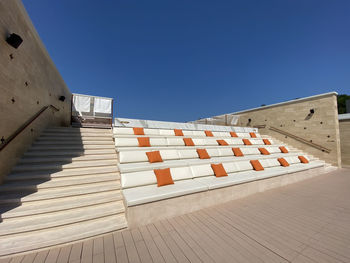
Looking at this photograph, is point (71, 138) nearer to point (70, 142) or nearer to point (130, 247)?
point (70, 142)

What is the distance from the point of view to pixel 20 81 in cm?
317

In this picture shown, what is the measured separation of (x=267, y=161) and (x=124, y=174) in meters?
5.14

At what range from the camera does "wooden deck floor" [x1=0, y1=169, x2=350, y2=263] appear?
165 centimetres

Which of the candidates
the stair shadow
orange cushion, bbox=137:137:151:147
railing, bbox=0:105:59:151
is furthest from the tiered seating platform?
railing, bbox=0:105:59:151

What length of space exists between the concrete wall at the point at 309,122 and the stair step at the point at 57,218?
11.0 metres

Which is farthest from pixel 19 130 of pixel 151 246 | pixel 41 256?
pixel 151 246

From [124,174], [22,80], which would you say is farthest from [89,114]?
[124,174]

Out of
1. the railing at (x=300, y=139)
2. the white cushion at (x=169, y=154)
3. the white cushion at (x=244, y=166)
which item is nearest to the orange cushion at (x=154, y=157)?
the white cushion at (x=169, y=154)

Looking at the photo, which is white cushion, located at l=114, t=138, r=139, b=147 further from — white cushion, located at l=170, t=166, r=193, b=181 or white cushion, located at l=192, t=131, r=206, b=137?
white cushion, located at l=192, t=131, r=206, b=137

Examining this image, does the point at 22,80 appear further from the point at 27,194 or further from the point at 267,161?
the point at 267,161

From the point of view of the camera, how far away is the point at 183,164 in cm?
354

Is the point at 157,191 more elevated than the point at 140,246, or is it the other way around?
the point at 157,191

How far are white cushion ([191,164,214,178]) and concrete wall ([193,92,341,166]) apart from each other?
27.9 ft

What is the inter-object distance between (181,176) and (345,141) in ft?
37.4
